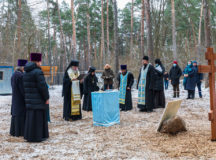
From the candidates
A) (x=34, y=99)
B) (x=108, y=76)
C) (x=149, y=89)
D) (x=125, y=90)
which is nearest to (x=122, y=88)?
(x=125, y=90)

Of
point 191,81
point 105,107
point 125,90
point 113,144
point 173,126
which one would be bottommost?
point 113,144

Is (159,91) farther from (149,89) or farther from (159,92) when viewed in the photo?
(149,89)

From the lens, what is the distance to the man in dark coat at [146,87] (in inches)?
335

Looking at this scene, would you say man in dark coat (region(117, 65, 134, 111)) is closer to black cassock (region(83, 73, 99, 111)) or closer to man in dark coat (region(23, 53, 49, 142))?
black cassock (region(83, 73, 99, 111))

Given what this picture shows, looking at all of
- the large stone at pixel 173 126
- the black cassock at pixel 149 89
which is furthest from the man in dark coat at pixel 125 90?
the large stone at pixel 173 126

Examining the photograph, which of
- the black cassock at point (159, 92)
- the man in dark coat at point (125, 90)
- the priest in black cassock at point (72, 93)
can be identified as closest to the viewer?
the priest in black cassock at point (72, 93)

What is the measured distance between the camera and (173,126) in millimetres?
5074

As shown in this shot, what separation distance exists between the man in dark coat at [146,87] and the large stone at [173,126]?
3.28 m

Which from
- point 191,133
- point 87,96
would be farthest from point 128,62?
point 191,133

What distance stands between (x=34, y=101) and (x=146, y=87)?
184 inches

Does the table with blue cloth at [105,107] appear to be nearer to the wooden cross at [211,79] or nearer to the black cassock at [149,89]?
the black cassock at [149,89]

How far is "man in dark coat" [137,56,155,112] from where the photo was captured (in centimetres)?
851

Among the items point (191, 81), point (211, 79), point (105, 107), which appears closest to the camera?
point (211, 79)

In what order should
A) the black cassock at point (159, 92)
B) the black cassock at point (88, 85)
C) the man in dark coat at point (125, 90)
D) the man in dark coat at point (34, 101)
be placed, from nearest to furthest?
the man in dark coat at point (34, 101), the man in dark coat at point (125, 90), the black cassock at point (88, 85), the black cassock at point (159, 92)
